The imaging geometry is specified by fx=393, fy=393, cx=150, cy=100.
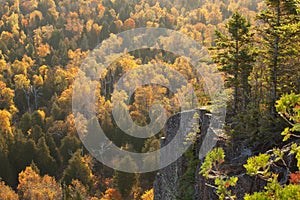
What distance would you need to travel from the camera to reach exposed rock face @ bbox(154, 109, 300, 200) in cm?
1371

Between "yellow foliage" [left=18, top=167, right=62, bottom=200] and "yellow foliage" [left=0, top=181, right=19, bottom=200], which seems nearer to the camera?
"yellow foliage" [left=18, top=167, right=62, bottom=200]

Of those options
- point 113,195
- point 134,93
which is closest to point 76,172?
point 113,195

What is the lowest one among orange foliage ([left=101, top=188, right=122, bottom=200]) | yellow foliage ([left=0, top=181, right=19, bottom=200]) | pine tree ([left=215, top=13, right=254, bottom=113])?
orange foliage ([left=101, top=188, right=122, bottom=200])

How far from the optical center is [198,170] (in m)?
20.1

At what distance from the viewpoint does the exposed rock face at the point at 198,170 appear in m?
13.7

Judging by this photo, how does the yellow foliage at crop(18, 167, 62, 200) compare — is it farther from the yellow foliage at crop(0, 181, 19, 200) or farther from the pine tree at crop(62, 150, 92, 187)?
the pine tree at crop(62, 150, 92, 187)

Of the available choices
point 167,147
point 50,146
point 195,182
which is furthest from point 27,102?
point 195,182

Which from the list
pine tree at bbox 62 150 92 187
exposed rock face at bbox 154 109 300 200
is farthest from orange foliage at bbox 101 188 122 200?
exposed rock face at bbox 154 109 300 200

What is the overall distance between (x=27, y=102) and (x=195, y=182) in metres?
70.9

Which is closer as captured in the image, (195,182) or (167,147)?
(195,182)

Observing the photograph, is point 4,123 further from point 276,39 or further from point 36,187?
point 276,39

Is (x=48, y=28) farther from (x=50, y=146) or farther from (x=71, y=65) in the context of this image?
(x=50, y=146)

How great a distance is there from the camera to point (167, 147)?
93.8 ft

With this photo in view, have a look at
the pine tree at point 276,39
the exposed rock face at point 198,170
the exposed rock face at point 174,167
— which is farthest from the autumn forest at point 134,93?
the exposed rock face at point 174,167
